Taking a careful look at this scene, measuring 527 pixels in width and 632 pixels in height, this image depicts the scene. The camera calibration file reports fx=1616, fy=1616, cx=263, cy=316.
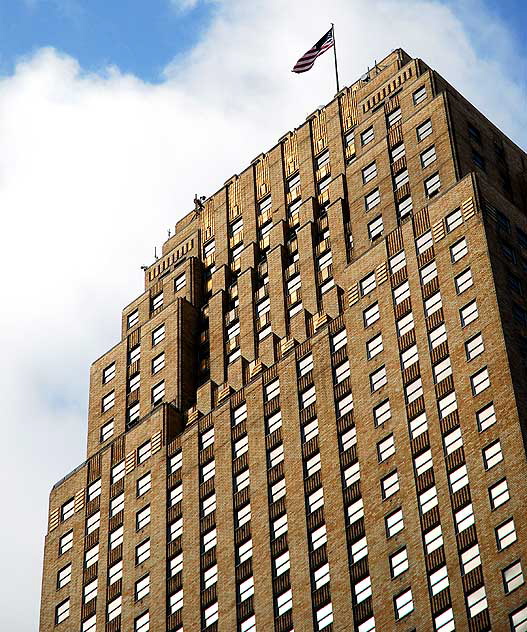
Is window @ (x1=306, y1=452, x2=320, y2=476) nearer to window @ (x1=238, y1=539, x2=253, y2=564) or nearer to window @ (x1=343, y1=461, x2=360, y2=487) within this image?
window @ (x1=343, y1=461, x2=360, y2=487)

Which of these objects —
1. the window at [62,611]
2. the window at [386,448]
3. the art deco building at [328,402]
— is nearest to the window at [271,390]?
the art deco building at [328,402]

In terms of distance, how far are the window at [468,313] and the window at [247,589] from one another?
21.1 metres

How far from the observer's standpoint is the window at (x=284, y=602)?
99.2 meters

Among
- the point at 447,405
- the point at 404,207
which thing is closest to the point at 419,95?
the point at 404,207

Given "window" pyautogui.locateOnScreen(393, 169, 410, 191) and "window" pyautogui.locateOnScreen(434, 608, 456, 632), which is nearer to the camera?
"window" pyautogui.locateOnScreen(434, 608, 456, 632)

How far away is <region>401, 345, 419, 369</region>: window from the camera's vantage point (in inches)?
4018

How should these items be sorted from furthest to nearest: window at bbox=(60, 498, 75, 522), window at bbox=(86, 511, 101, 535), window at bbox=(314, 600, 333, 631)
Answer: window at bbox=(60, 498, 75, 522) < window at bbox=(86, 511, 101, 535) < window at bbox=(314, 600, 333, 631)

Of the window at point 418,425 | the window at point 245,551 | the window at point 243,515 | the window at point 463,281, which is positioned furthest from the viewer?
the window at point 243,515

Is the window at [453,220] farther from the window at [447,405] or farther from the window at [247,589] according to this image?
the window at [247,589]

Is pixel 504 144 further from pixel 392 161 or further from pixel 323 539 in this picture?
pixel 323 539

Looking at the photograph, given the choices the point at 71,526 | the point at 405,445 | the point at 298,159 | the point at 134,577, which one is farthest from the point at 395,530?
the point at 298,159

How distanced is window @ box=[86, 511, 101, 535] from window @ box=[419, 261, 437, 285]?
3041 centimetres

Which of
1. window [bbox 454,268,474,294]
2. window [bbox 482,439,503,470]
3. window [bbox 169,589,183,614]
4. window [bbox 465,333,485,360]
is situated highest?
window [bbox 454,268,474,294]

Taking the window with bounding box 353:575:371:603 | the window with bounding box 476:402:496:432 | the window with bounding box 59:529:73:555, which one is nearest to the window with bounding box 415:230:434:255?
the window with bounding box 476:402:496:432
